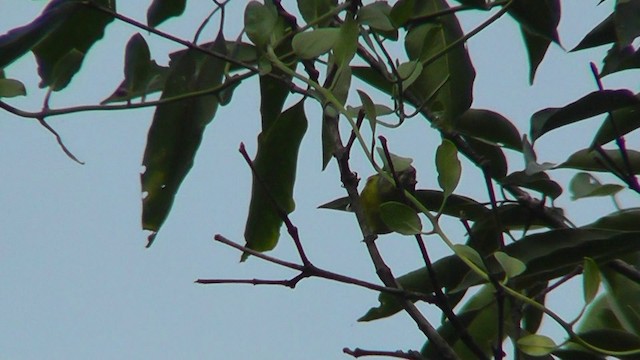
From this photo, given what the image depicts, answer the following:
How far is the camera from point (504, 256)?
669 mm

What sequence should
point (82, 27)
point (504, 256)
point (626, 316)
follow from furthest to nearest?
1. point (82, 27)
2. point (626, 316)
3. point (504, 256)

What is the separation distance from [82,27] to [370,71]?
253 mm

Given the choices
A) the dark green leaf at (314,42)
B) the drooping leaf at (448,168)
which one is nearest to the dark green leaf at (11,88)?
the dark green leaf at (314,42)

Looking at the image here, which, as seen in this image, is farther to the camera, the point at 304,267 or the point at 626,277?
the point at 626,277

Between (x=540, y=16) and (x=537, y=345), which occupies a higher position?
(x=540, y=16)

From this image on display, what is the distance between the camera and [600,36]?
33.3 inches

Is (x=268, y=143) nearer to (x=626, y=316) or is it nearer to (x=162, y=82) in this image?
(x=162, y=82)

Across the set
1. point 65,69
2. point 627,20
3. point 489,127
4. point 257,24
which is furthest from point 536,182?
point 65,69

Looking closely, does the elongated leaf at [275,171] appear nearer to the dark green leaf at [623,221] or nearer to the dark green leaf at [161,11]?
the dark green leaf at [161,11]

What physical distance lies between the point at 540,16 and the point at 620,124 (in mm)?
116

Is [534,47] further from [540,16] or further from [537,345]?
[537,345]

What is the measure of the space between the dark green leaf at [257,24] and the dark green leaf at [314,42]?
24 mm

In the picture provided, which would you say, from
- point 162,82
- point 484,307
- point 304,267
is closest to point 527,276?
point 484,307

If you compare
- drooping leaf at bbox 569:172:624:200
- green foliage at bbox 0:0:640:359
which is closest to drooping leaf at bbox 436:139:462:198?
green foliage at bbox 0:0:640:359
